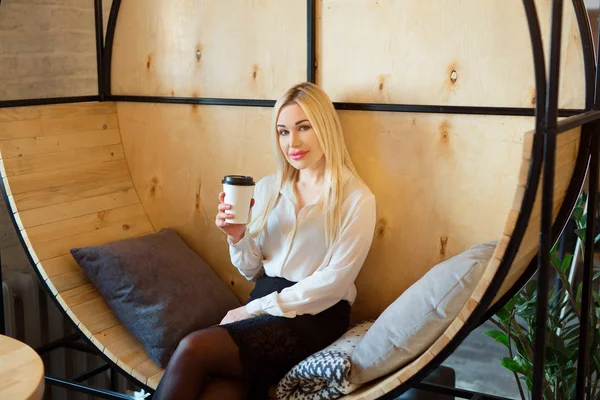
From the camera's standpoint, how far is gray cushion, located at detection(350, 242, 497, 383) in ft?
5.99

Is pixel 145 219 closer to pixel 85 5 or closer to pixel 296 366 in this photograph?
pixel 85 5

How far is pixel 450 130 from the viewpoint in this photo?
2184 millimetres

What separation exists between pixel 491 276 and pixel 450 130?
2.20ft

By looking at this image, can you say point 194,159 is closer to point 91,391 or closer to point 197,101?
point 197,101

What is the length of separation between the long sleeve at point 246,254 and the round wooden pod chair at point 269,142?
32 centimetres

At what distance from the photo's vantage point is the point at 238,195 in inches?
79.3

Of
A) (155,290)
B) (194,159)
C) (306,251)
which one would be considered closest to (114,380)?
(155,290)

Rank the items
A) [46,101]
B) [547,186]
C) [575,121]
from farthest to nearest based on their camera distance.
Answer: [46,101] → [575,121] → [547,186]

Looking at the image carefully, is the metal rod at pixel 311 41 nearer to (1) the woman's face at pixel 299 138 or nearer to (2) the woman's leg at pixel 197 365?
(1) the woman's face at pixel 299 138

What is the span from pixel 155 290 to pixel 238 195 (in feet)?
1.96

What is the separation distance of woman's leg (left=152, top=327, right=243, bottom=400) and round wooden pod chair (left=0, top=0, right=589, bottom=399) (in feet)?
0.87

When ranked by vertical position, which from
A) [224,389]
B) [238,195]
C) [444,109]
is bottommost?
[224,389]

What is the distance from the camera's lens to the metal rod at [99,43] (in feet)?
9.22

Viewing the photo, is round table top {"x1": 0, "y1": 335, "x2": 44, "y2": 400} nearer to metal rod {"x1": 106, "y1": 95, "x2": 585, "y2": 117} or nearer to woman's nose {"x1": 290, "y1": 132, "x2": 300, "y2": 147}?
woman's nose {"x1": 290, "y1": 132, "x2": 300, "y2": 147}
